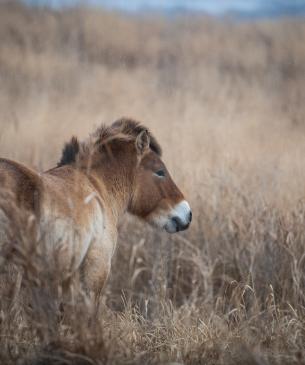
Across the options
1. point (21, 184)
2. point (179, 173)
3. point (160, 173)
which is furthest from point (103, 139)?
point (179, 173)

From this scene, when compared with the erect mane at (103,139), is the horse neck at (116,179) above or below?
below

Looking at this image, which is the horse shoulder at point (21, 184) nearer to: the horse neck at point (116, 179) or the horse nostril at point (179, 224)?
the horse neck at point (116, 179)

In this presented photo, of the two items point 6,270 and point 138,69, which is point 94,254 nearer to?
point 6,270

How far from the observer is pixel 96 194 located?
3.86 meters

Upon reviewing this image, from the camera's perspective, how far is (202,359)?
3.59 metres

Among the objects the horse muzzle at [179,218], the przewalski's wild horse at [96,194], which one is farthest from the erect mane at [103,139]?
the horse muzzle at [179,218]

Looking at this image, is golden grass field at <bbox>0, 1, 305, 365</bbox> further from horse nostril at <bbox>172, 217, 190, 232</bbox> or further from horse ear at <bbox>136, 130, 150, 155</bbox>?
horse ear at <bbox>136, 130, 150, 155</bbox>

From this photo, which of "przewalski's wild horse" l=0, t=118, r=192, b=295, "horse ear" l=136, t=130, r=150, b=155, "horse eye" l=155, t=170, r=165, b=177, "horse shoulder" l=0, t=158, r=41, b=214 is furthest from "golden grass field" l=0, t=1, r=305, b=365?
"horse ear" l=136, t=130, r=150, b=155

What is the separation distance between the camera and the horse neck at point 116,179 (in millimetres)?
4355

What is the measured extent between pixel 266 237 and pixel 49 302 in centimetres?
277

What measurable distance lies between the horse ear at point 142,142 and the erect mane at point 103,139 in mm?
35

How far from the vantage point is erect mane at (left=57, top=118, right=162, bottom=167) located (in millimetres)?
4289

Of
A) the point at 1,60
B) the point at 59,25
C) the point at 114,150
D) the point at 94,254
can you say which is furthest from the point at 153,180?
the point at 59,25

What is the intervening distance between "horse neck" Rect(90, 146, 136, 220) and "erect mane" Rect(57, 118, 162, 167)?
0.42 feet
